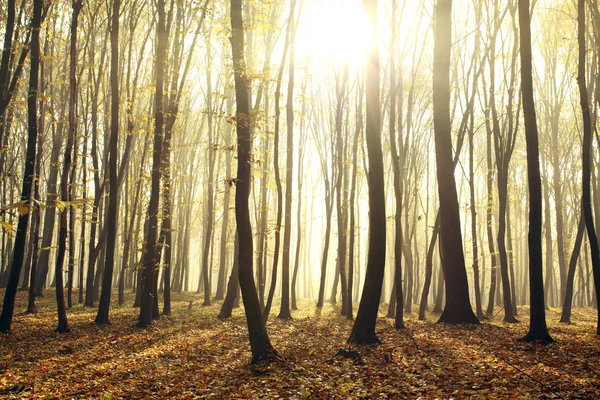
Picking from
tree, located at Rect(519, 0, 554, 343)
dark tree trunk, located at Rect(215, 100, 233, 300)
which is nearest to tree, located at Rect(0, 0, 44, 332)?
dark tree trunk, located at Rect(215, 100, 233, 300)

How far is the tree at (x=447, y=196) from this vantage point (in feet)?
38.4

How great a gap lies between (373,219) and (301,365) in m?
3.81

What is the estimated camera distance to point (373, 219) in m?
10.1

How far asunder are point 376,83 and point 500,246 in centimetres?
801

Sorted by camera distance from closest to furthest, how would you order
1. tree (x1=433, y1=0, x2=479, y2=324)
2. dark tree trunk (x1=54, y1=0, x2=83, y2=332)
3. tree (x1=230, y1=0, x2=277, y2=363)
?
tree (x1=230, y1=0, x2=277, y2=363) → dark tree trunk (x1=54, y1=0, x2=83, y2=332) → tree (x1=433, y1=0, x2=479, y2=324)

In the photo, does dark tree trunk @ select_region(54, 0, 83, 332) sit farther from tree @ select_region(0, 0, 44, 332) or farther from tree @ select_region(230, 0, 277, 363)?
tree @ select_region(230, 0, 277, 363)

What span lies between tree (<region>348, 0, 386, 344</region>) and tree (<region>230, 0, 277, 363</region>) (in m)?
2.40

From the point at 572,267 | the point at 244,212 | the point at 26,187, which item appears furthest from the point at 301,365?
the point at 572,267

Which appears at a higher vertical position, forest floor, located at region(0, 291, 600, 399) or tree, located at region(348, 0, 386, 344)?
tree, located at region(348, 0, 386, 344)

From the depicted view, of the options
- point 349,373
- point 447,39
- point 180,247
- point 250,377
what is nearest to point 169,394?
point 250,377

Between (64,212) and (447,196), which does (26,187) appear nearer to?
(64,212)

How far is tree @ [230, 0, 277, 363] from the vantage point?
27.6 feet

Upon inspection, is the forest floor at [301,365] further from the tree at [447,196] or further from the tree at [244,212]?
the tree at [447,196]

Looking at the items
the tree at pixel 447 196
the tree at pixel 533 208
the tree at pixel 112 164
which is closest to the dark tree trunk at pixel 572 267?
the tree at pixel 447 196
